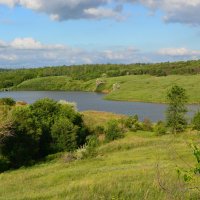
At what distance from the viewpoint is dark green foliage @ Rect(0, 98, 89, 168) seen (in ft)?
142

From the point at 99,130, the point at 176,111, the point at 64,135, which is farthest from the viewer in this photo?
the point at 176,111

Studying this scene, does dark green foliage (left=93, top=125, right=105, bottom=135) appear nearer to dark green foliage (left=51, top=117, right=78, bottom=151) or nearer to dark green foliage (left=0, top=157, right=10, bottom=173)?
dark green foliage (left=51, top=117, right=78, bottom=151)

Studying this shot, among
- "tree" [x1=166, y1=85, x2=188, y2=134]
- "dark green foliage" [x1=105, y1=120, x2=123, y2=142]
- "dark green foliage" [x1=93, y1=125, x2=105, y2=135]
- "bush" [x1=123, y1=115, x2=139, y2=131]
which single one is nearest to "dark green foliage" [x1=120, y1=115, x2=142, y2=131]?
"bush" [x1=123, y1=115, x2=139, y2=131]

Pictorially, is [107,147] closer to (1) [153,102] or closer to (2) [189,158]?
(2) [189,158]

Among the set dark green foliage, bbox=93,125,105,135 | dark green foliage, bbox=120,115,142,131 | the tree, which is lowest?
dark green foliage, bbox=93,125,105,135

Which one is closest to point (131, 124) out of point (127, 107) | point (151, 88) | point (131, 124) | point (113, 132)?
point (131, 124)

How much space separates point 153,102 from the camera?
144 meters

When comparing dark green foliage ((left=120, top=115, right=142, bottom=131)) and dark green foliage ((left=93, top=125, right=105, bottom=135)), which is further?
dark green foliage ((left=120, top=115, right=142, bottom=131))

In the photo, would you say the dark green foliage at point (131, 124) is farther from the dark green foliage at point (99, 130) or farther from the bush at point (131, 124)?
the dark green foliage at point (99, 130)

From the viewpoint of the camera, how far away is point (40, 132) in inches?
1869

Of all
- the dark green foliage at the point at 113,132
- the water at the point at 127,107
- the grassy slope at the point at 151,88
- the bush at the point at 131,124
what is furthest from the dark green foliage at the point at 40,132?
the grassy slope at the point at 151,88

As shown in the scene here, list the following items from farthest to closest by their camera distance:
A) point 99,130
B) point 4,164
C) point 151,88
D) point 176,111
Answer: point 151,88, point 176,111, point 99,130, point 4,164

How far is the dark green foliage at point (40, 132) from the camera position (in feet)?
142

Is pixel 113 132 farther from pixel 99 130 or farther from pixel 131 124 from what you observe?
pixel 131 124
